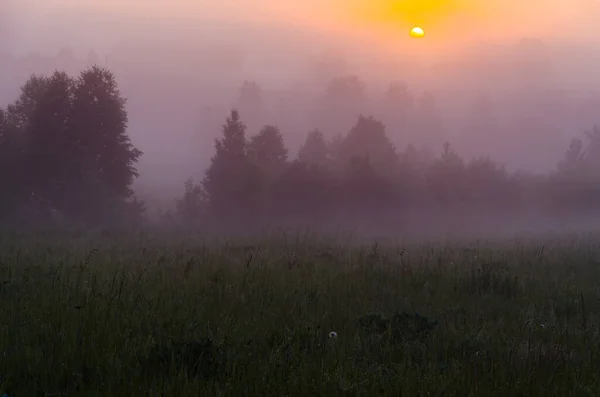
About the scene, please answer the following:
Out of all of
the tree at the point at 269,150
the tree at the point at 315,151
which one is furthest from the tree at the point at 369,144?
the tree at the point at 269,150

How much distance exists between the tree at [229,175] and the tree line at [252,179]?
9 centimetres

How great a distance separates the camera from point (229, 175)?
127 ft

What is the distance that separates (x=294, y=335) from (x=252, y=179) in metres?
34.0

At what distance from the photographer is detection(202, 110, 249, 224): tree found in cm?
3844

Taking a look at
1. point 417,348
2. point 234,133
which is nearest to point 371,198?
point 234,133

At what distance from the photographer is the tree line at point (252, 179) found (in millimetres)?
30469

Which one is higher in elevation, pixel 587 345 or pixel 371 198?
pixel 371 198

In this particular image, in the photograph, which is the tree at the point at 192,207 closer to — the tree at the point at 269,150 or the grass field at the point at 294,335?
the tree at the point at 269,150

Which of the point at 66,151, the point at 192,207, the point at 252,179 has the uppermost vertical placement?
the point at 66,151

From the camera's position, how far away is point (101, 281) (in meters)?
7.14

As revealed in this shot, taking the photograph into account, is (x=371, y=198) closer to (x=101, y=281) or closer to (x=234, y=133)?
(x=234, y=133)

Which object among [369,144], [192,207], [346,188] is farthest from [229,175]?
[369,144]

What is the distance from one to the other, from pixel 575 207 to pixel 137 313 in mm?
56881

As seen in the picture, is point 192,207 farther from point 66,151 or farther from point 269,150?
point 66,151
